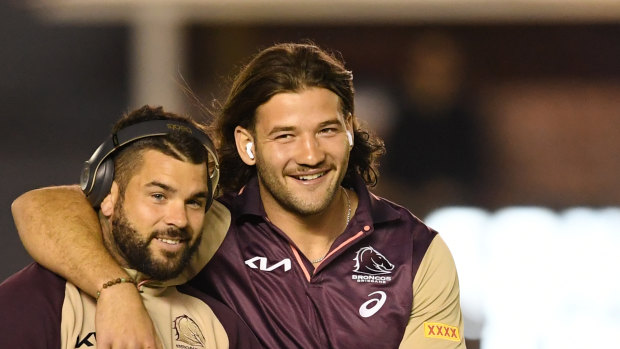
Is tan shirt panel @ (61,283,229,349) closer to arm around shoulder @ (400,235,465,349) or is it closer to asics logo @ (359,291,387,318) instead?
asics logo @ (359,291,387,318)

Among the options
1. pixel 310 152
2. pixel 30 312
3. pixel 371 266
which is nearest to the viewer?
pixel 30 312

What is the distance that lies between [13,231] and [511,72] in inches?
132

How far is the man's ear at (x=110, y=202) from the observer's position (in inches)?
99.7

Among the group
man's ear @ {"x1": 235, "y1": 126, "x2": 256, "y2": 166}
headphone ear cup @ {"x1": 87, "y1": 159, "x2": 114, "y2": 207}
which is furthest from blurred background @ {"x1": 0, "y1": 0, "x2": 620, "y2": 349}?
headphone ear cup @ {"x1": 87, "y1": 159, "x2": 114, "y2": 207}

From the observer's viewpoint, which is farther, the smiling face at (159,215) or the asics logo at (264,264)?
the asics logo at (264,264)

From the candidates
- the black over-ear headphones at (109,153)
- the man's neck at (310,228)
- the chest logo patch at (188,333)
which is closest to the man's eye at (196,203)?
the black over-ear headphones at (109,153)

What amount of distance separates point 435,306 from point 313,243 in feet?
1.22

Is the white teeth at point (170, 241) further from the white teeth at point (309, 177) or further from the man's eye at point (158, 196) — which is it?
the white teeth at point (309, 177)

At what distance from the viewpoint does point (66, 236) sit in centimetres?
254

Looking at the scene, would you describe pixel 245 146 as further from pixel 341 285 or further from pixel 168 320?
pixel 168 320

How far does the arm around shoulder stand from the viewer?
2.93 m

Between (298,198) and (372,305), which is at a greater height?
(298,198)

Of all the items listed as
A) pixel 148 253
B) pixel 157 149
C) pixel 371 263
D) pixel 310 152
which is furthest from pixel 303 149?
pixel 148 253

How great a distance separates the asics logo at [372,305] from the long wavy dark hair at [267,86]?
0.42 m
